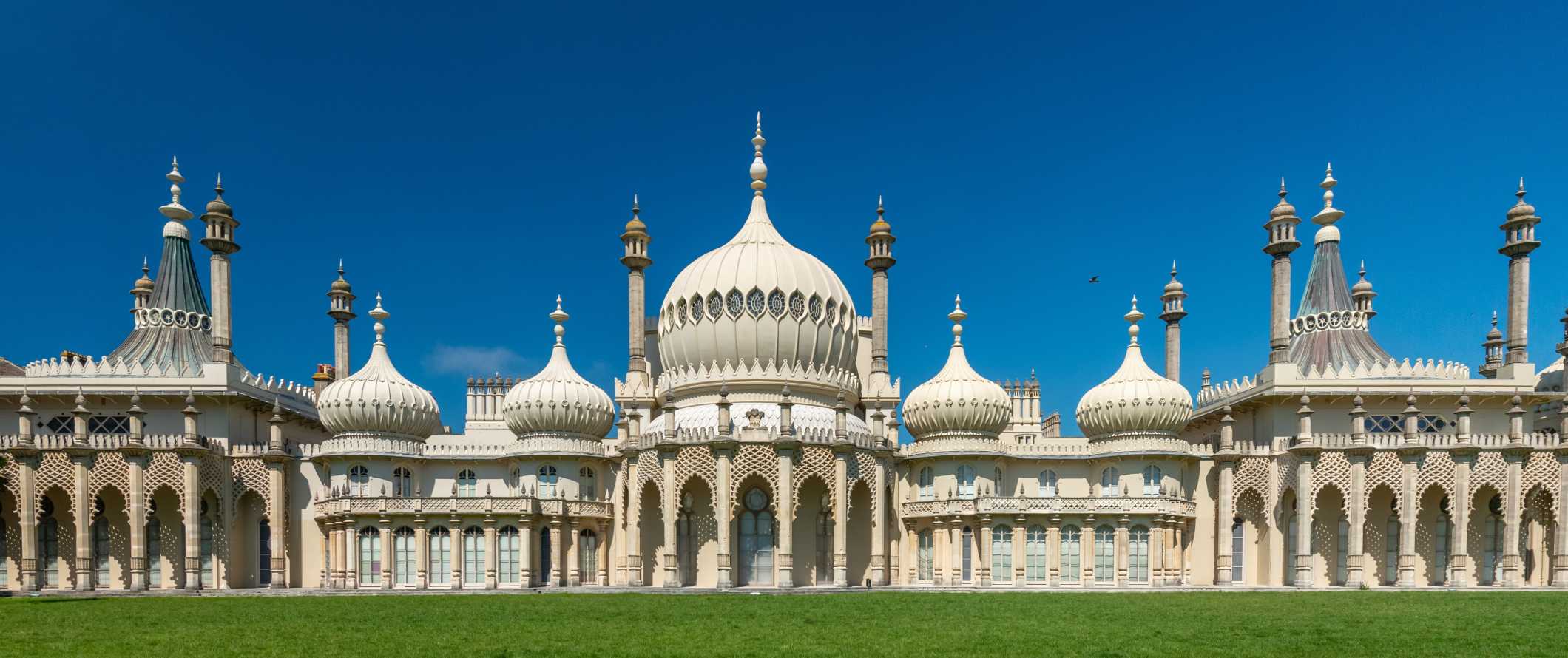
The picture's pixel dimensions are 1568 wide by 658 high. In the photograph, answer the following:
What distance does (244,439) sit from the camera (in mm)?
39656

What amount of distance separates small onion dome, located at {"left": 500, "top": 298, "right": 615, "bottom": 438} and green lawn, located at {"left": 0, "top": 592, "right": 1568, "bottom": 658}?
8721 mm

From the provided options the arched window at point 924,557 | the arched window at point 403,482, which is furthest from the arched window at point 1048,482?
the arched window at point 403,482

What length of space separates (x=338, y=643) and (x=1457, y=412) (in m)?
38.6

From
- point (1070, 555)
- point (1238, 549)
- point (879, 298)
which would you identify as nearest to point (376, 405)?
point (879, 298)

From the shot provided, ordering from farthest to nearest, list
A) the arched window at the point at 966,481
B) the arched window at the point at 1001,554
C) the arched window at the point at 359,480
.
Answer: the arched window at the point at 966,481 < the arched window at the point at 359,480 < the arched window at the point at 1001,554

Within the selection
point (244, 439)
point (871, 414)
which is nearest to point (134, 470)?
point (244, 439)

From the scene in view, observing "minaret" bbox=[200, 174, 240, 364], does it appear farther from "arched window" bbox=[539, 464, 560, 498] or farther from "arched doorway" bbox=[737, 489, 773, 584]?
"arched doorway" bbox=[737, 489, 773, 584]

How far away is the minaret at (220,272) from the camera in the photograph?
1539 inches

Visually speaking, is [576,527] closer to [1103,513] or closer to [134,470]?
[134,470]

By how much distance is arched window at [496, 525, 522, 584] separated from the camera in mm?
36625

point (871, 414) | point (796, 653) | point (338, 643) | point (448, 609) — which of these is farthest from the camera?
point (871, 414)

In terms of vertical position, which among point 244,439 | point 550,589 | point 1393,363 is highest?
point 1393,363

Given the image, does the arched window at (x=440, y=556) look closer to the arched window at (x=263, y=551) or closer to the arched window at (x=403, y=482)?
the arched window at (x=403, y=482)

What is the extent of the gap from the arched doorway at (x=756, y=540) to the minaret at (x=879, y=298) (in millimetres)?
8134
